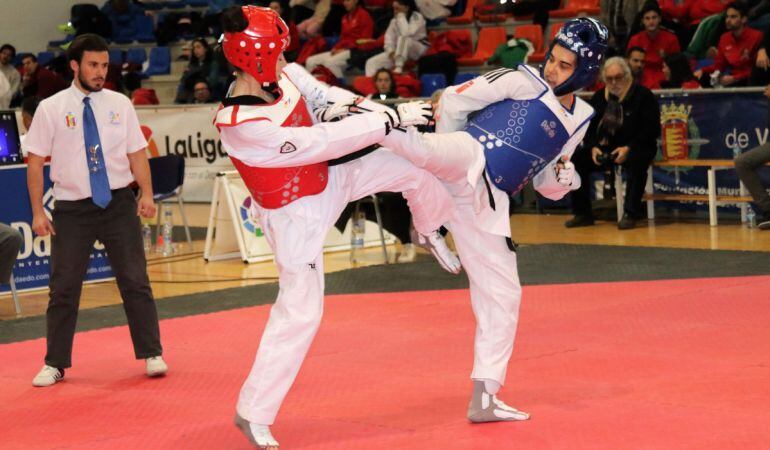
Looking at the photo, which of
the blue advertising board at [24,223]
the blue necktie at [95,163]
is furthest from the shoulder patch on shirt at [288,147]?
the blue advertising board at [24,223]

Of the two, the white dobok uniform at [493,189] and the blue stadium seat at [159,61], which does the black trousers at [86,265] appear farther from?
the blue stadium seat at [159,61]

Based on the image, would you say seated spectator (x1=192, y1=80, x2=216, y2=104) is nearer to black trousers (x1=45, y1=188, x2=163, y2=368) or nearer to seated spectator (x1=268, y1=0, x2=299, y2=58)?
seated spectator (x1=268, y1=0, x2=299, y2=58)

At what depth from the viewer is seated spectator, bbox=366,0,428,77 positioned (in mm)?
15844

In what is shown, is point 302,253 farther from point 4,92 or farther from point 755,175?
point 4,92

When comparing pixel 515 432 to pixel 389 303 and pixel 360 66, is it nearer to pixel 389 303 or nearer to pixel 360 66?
pixel 389 303

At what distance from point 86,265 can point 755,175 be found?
6889 millimetres

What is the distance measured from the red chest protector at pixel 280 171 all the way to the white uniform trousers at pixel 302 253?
5 centimetres

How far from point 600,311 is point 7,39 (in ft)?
54.7

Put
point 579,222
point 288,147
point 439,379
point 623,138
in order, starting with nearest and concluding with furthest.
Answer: point 288,147, point 439,379, point 623,138, point 579,222

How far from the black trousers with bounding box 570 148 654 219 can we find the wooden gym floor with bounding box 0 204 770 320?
0.72 feet

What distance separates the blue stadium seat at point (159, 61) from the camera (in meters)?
19.9

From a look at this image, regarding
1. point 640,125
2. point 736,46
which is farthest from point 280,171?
point 736,46

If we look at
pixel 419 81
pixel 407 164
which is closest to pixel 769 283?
pixel 407 164

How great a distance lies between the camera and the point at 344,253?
37.0 ft
